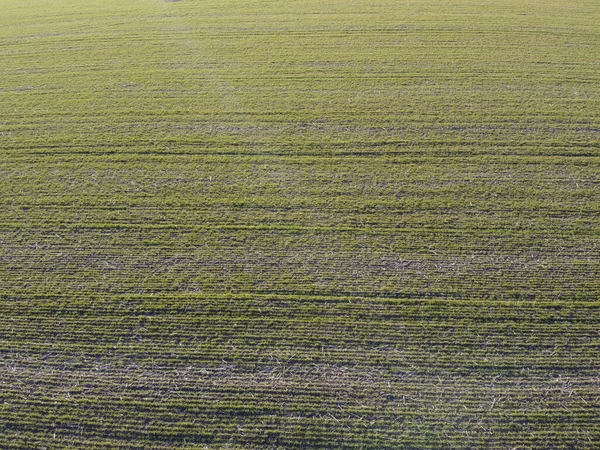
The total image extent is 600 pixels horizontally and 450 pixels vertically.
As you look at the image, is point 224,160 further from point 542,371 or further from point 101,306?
point 542,371

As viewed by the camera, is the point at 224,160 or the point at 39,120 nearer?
the point at 224,160

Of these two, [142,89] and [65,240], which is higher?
[142,89]

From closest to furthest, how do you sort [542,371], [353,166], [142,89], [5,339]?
1. [542,371]
2. [5,339]
3. [353,166]
4. [142,89]

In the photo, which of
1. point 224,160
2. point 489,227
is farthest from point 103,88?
point 489,227

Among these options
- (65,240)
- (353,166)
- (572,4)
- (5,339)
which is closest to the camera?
(5,339)

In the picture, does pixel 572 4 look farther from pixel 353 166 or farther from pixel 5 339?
pixel 5 339

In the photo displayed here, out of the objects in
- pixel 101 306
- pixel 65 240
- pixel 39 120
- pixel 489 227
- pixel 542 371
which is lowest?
pixel 542 371

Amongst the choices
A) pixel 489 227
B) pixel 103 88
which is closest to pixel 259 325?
pixel 489 227
